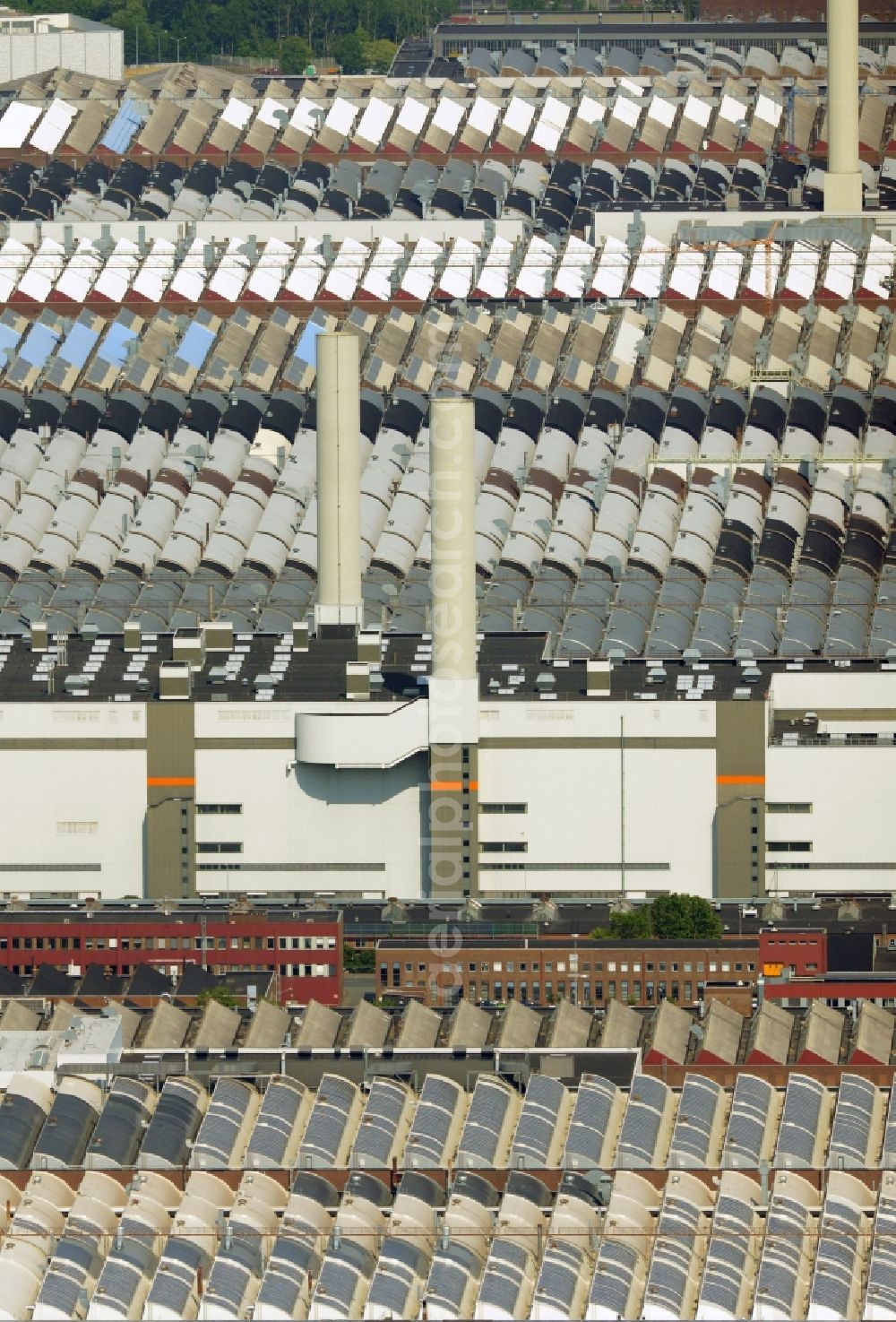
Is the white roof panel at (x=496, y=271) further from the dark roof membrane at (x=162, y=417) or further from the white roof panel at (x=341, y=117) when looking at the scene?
the white roof panel at (x=341, y=117)

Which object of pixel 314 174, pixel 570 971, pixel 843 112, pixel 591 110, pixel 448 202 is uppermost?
pixel 591 110

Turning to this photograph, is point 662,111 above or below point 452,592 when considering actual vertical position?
above

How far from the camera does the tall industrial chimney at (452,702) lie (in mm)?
106375

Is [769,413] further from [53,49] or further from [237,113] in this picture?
[53,49]

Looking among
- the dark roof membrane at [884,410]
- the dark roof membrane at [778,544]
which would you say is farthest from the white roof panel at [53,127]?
the dark roof membrane at [778,544]

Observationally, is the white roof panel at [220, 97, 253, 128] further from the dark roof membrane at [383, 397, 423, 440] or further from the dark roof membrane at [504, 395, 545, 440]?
the dark roof membrane at [504, 395, 545, 440]

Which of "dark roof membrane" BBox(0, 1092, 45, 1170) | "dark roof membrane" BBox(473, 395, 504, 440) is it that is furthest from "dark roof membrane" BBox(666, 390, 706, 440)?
"dark roof membrane" BBox(0, 1092, 45, 1170)

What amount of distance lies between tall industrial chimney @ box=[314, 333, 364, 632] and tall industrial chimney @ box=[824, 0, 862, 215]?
3349 cm

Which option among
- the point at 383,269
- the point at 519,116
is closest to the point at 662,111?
the point at 519,116

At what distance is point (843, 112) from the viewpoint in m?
150

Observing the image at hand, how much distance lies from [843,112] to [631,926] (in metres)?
54.3

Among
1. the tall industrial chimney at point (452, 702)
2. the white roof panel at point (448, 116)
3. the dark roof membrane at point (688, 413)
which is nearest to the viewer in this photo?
the tall industrial chimney at point (452, 702)

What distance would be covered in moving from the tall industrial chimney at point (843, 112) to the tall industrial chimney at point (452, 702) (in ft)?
139

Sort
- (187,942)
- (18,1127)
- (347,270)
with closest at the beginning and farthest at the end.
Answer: (18,1127), (187,942), (347,270)
